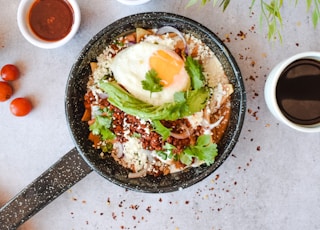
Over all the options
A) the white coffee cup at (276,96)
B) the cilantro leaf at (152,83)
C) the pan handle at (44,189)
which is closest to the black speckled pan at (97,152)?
the pan handle at (44,189)

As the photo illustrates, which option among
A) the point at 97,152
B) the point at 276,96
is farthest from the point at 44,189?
the point at 276,96

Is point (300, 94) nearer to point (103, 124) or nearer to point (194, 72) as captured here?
point (194, 72)

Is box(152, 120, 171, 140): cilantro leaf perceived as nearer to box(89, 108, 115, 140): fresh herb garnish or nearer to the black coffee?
box(89, 108, 115, 140): fresh herb garnish

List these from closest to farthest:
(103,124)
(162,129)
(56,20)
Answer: (162,129) → (103,124) → (56,20)

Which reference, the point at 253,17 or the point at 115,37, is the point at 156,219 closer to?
the point at 115,37

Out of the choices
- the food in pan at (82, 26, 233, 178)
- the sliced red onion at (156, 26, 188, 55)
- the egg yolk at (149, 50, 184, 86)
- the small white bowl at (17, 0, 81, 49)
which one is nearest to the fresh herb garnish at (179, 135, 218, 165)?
the food in pan at (82, 26, 233, 178)
